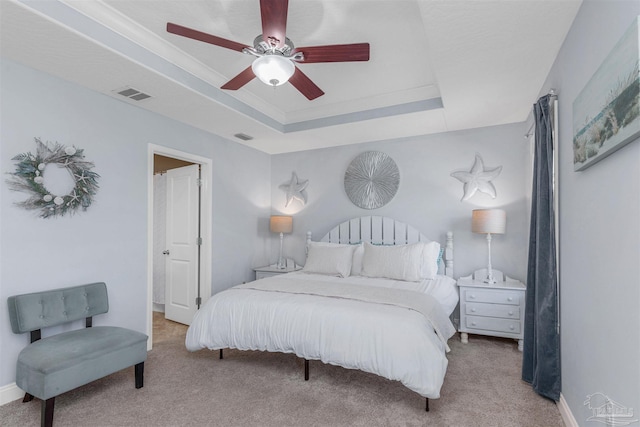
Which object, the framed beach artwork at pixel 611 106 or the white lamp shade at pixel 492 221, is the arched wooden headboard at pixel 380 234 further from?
the framed beach artwork at pixel 611 106

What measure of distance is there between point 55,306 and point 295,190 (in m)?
3.29

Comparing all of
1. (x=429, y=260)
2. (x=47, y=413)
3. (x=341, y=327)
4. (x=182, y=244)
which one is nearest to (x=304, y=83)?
(x=341, y=327)

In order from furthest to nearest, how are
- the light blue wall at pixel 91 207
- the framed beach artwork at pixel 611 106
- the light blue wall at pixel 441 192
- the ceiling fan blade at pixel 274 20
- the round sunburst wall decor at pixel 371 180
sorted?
the round sunburst wall decor at pixel 371 180
the light blue wall at pixel 441 192
the light blue wall at pixel 91 207
the ceiling fan blade at pixel 274 20
the framed beach artwork at pixel 611 106

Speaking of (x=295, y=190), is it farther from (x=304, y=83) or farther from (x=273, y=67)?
(x=273, y=67)

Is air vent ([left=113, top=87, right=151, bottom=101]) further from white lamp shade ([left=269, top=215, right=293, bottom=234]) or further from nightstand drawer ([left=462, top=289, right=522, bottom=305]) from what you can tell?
nightstand drawer ([left=462, top=289, right=522, bottom=305])

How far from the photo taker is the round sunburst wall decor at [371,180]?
4.43 meters

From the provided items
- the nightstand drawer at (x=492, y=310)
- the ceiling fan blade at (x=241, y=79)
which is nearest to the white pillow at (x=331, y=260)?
the nightstand drawer at (x=492, y=310)

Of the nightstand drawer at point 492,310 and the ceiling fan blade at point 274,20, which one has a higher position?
the ceiling fan blade at point 274,20

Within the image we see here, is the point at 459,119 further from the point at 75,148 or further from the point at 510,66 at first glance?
the point at 75,148

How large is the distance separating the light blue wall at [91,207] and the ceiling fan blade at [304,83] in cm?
187

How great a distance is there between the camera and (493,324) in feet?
11.1

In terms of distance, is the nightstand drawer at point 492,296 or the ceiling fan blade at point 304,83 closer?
Answer: the ceiling fan blade at point 304,83

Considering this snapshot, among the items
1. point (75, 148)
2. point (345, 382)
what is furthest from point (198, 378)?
point (75, 148)

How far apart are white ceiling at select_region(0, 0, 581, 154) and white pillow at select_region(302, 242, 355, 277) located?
159 cm
